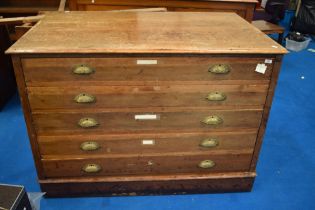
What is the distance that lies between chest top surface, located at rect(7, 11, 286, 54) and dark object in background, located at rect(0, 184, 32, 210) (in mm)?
697

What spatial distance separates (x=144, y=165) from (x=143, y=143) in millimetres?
175

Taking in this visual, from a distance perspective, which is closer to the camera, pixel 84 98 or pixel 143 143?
pixel 84 98

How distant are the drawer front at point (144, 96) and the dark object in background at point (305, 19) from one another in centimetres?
432

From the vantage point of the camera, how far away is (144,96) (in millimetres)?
1538

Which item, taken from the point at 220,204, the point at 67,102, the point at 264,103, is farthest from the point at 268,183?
the point at 67,102

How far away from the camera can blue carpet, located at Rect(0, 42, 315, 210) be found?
72.7 inches

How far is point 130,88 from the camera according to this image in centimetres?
151

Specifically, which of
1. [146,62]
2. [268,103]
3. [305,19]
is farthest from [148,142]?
[305,19]

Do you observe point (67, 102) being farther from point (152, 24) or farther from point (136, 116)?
point (152, 24)

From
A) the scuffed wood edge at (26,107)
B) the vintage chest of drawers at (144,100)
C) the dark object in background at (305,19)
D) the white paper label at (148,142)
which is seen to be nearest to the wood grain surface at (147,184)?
the vintage chest of drawers at (144,100)

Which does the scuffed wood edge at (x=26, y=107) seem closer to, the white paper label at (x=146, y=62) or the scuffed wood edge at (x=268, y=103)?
the white paper label at (x=146, y=62)

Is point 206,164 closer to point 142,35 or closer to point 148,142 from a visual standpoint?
point 148,142

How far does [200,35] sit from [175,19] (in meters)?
0.39

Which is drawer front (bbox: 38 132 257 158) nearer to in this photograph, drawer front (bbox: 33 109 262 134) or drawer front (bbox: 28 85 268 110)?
drawer front (bbox: 33 109 262 134)
